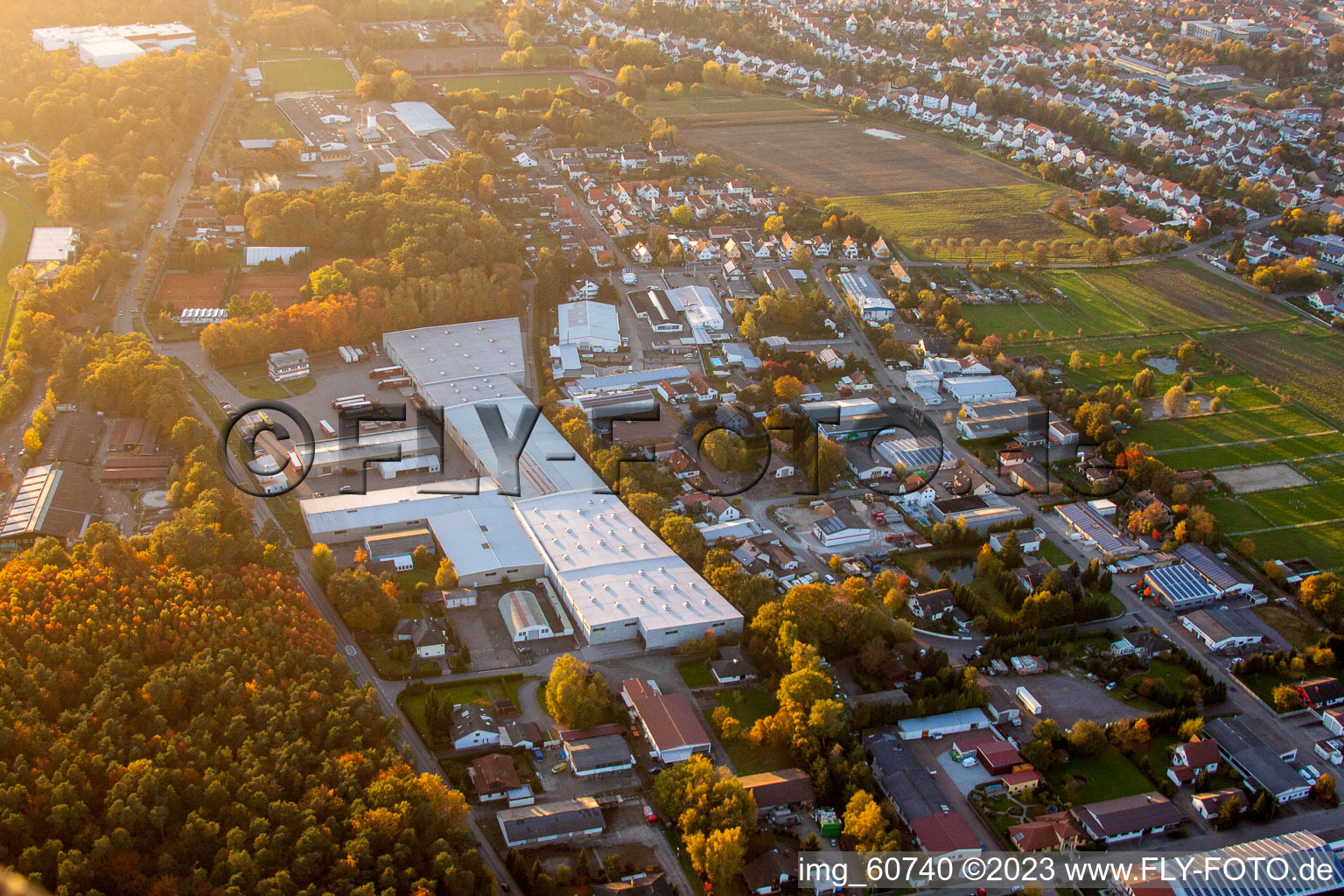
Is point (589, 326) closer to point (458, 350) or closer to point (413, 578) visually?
point (458, 350)

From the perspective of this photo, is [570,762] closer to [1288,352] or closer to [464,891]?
[464,891]

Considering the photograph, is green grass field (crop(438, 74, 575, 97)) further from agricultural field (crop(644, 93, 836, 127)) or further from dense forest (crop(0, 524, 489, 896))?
dense forest (crop(0, 524, 489, 896))

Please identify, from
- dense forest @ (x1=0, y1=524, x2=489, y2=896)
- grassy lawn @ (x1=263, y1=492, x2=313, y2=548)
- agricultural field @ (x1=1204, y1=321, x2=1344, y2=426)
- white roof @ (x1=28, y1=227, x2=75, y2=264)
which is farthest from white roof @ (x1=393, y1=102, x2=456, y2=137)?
agricultural field @ (x1=1204, y1=321, x2=1344, y2=426)

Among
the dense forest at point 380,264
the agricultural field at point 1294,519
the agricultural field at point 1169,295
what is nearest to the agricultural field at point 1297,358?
the agricultural field at point 1169,295

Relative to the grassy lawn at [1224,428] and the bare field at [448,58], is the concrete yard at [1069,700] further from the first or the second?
the bare field at [448,58]

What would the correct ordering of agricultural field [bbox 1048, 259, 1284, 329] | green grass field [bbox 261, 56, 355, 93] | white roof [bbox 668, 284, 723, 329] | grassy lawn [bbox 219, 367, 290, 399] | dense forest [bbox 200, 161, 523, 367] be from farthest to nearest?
green grass field [bbox 261, 56, 355, 93] < agricultural field [bbox 1048, 259, 1284, 329] < white roof [bbox 668, 284, 723, 329] < dense forest [bbox 200, 161, 523, 367] < grassy lawn [bbox 219, 367, 290, 399]

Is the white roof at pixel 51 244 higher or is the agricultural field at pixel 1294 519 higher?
the white roof at pixel 51 244
